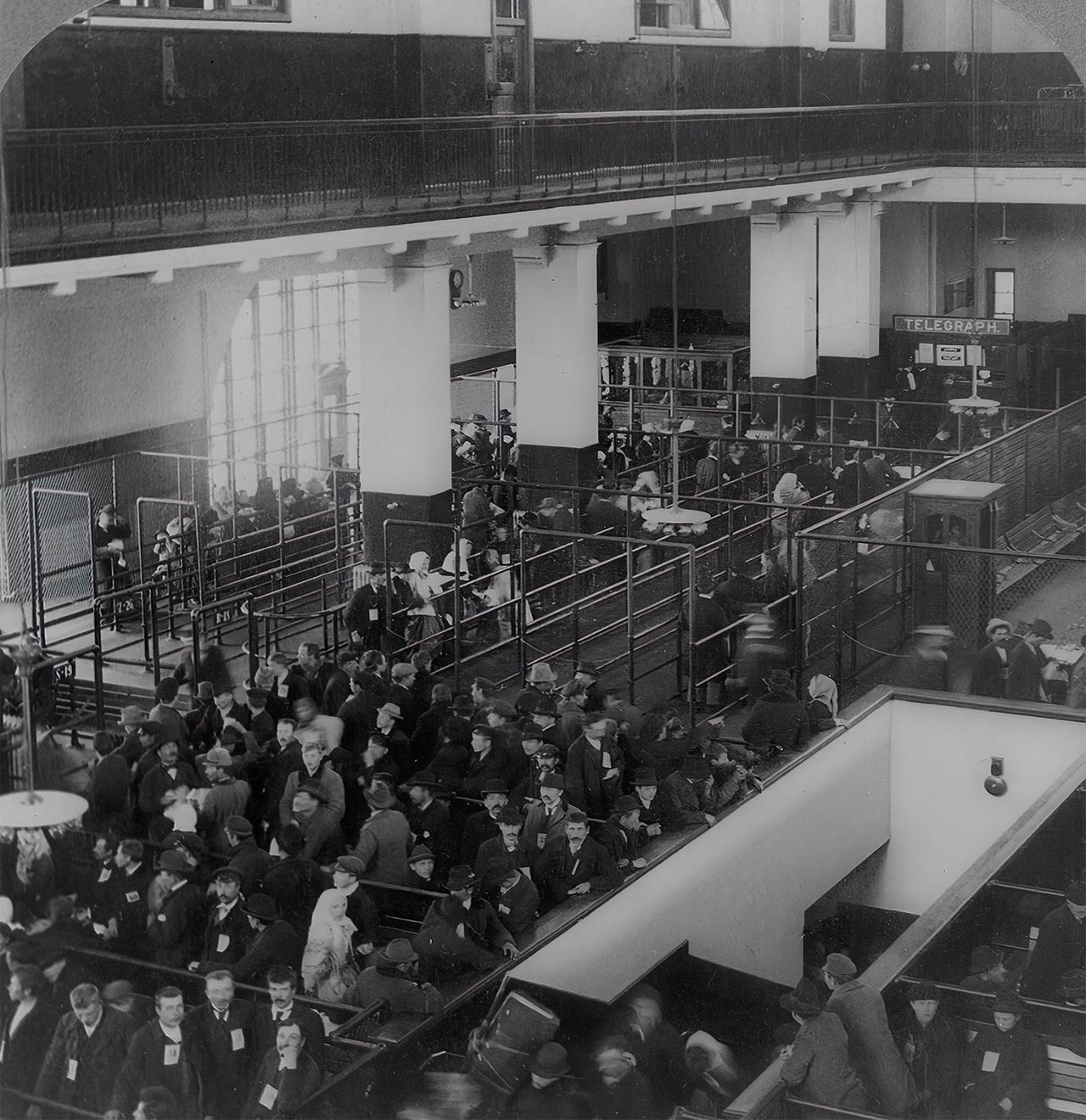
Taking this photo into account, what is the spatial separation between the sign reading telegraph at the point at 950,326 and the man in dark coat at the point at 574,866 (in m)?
6.52

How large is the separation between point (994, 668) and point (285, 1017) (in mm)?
6568

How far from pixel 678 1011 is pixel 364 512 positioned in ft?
17.3

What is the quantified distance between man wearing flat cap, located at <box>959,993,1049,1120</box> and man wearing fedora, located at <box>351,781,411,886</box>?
3273mm

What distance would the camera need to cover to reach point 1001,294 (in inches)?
514

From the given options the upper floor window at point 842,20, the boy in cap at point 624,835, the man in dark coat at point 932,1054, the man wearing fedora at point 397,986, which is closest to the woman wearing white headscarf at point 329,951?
the man wearing fedora at point 397,986

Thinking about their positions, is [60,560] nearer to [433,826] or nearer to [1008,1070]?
[433,826]

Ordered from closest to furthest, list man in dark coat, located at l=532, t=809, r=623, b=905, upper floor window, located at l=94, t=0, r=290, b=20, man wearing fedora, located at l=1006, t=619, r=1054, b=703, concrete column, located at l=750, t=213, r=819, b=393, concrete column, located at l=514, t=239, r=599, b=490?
1. man in dark coat, located at l=532, t=809, r=623, b=905
2. upper floor window, located at l=94, t=0, r=290, b=20
3. man wearing fedora, located at l=1006, t=619, r=1054, b=703
4. concrete column, located at l=750, t=213, r=819, b=393
5. concrete column, located at l=514, t=239, r=599, b=490

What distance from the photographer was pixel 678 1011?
9.20m

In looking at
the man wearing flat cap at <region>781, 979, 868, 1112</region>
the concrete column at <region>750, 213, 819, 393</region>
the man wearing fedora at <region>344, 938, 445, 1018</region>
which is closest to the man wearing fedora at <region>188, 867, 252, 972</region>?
the man wearing fedora at <region>344, 938, 445, 1018</region>

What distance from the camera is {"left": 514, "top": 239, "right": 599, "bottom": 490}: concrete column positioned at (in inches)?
608

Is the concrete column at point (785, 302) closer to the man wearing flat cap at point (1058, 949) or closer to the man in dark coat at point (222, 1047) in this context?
the man wearing flat cap at point (1058, 949)

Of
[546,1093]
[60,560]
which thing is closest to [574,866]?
[546,1093]

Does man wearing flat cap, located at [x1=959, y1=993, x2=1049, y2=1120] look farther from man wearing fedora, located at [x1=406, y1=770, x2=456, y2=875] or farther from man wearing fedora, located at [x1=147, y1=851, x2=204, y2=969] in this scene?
man wearing fedora, located at [x1=147, y1=851, x2=204, y2=969]

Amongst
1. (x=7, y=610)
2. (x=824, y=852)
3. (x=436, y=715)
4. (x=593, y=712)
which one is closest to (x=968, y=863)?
(x=824, y=852)
